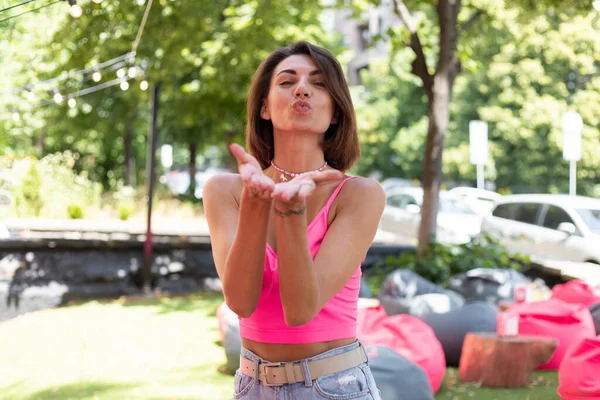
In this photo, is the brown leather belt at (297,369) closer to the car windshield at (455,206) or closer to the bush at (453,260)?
the bush at (453,260)

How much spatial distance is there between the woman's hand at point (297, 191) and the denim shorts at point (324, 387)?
476mm

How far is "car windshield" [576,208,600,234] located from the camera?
13000 millimetres

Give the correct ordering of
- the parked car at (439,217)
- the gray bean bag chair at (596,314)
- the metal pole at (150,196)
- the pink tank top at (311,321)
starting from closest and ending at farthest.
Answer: the pink tank top at (311,321)
the gray bean bag chair at (596,314)
the metal pole at (150,196)
the parked car at (439,217)

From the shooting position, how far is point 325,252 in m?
1.77

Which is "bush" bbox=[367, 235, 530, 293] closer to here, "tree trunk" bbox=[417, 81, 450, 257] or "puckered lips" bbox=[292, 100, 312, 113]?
"tree trunk" bbox=[417, 81, 450, 257]

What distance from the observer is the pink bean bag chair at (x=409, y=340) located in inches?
231

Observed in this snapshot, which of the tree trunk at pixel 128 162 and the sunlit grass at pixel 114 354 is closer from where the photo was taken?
the sunlit grass at pixel 114 354

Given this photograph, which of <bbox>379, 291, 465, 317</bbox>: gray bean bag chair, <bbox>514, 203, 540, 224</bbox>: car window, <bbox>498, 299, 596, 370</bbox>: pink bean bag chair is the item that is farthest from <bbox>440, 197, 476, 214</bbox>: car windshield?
<bbox>498, 299, 596, 370</bbox>: pink bean bag chair

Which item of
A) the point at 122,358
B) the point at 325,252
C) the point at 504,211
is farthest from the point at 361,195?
the point at 504,211

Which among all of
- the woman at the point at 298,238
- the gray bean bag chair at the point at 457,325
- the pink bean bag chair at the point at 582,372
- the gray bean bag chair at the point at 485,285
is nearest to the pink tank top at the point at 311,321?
the woman at the point at 298,238

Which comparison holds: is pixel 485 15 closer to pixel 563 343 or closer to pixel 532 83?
pixel 563 343

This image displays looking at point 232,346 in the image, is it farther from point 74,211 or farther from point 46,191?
point 46,191

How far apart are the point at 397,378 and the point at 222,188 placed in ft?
11.1

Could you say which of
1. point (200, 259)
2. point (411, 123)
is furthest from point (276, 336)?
point (411, 123)
